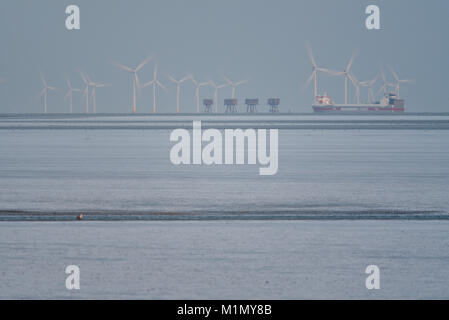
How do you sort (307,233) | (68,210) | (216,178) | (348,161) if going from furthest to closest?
(348,161)
(216,178)
(68,210)
(307,233)

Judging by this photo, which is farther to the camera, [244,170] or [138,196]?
[244,170]

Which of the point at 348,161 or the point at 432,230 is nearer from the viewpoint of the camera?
the point at 432,230

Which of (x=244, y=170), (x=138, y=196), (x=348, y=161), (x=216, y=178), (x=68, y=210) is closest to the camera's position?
(x=68, y=210)

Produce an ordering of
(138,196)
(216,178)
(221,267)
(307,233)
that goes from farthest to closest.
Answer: (216,178), (138,196), (307,233), (221,267)

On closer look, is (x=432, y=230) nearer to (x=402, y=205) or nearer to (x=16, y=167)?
(x=402, y=205)

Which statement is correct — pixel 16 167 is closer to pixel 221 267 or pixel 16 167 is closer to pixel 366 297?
pixel 221 267
